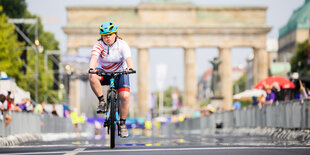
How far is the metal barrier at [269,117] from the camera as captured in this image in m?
18.8

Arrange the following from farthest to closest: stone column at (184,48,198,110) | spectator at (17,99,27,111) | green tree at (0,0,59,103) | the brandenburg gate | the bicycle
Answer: stone column at (184,48,198,110)
the brandenburg gate
green tree at (0,0,59,103)
spectator at (17,99,27,111)
the bicycle

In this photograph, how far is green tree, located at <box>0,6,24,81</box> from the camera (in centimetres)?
4603

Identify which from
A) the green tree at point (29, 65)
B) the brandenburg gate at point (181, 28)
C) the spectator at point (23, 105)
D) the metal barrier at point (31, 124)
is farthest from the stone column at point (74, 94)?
the spectator at point (23, 105)

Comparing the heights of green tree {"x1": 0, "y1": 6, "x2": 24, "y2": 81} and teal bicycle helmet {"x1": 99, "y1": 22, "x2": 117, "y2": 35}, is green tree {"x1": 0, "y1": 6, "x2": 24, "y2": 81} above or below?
above

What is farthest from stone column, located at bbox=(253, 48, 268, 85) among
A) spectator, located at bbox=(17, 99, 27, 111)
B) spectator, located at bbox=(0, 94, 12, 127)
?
spectator, located at bbox=(0, 94, 12, 127)

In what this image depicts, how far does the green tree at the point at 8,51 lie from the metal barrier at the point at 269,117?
13804 mm

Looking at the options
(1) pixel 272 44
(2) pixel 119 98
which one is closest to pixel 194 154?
(2) pixel 119 98

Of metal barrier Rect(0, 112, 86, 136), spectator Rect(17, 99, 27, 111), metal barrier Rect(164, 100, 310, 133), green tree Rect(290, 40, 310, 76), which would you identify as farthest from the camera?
green tree Rect(290, 40, 310, 76)

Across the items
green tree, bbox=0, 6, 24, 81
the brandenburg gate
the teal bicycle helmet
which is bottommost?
the teal bicycle helmet

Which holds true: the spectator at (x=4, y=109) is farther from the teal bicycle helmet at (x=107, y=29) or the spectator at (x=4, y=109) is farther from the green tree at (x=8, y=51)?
the green tree at (x=8, y=51)

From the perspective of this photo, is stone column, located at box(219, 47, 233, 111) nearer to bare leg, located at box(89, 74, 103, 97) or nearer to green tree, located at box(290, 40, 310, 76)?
green tree, located at box(290, 40, 310, 76)

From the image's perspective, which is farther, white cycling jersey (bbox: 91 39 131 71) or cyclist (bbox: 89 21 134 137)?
white cycling jersey (bbox: 91 39 131 71)

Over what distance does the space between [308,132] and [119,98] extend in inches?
273

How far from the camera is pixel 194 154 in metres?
10.7
